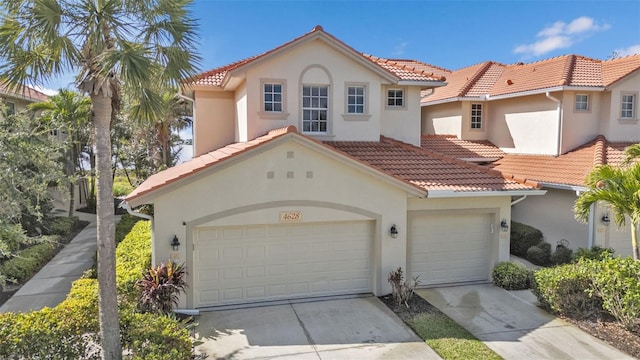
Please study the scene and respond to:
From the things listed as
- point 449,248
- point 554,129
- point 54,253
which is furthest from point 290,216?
point 554,129

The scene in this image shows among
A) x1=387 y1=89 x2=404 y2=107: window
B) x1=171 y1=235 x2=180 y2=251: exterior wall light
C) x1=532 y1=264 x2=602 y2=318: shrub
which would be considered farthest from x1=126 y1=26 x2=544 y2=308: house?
x1=532 y1=264 x2=602 y2=318: shrub

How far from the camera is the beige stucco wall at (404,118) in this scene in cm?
1700

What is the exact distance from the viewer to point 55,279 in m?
14.6

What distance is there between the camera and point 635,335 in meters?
9.97

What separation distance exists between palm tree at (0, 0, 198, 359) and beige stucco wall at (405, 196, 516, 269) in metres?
9.35

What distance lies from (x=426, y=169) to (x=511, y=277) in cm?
428

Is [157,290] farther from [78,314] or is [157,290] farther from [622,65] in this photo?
[622,65]

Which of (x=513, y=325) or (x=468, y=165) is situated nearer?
(x=513, y=325)

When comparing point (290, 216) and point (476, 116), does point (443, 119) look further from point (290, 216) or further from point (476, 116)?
point (290, 216)

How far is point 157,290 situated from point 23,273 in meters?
7.81

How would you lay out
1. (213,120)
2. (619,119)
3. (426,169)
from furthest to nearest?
(619,119), (213,120), (426,169)

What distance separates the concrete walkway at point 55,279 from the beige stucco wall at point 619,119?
849 inches

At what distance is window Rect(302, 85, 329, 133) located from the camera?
15.2 m

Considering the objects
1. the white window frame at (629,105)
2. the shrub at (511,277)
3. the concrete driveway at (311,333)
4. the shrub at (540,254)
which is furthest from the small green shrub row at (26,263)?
the white window frame at (629,105)
